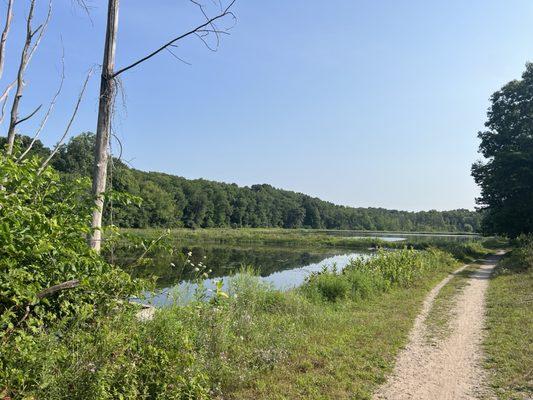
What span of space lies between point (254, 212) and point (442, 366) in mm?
112463

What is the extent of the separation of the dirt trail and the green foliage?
3517mm

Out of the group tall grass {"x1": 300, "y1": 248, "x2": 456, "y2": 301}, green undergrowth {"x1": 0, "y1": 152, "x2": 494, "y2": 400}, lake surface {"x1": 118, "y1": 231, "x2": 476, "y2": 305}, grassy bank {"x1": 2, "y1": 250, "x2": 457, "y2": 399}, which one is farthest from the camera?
tall grass {"x1": 300, "y1": 248, "x2": 456, "y2": 301}

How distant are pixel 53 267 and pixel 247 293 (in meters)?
6.13

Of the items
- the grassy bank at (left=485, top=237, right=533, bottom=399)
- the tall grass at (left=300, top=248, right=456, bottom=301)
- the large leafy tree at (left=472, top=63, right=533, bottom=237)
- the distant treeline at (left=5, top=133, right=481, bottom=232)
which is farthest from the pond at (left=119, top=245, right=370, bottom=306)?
the distant treeline at (left=5, top=133, right=481, bottom=232)

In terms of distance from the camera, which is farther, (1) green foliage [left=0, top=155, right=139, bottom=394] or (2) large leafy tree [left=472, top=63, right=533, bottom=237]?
(2) large leafy tree [left=472, top=63, right=533, bottom=237]

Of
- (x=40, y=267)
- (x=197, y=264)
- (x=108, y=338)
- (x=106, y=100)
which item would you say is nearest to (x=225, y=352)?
(x=108, y=338)

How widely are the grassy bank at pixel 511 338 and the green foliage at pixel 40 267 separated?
4787mm

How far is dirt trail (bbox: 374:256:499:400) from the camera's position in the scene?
5.25m

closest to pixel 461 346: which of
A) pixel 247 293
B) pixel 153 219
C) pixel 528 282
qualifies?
pixel 247 293

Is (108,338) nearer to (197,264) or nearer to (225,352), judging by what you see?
A: (225,352)

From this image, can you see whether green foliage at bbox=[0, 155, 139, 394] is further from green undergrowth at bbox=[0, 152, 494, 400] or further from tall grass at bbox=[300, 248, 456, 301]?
tall grass at bbox=[300, 248, 456, 301]

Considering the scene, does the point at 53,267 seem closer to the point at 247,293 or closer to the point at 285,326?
the point at 285,326

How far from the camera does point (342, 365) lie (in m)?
5.98

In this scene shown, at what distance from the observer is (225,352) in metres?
5.50
